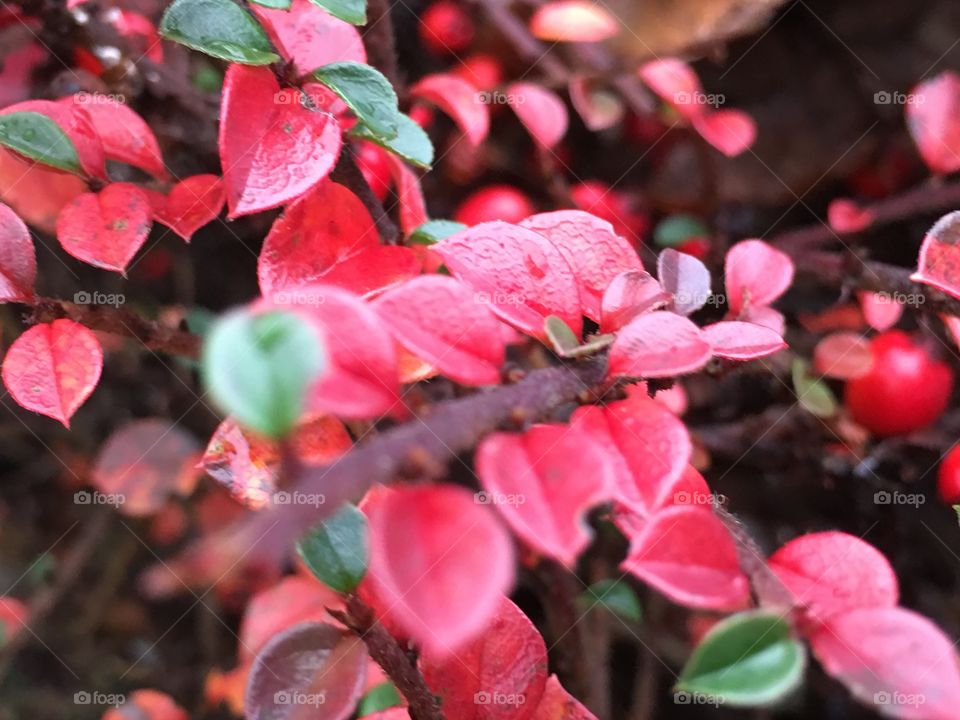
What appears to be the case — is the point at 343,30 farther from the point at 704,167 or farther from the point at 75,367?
the point at 704,167

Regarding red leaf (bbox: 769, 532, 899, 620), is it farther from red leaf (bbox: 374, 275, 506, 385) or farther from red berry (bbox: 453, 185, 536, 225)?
red berry (bbox: 453, 185, 536, 225)

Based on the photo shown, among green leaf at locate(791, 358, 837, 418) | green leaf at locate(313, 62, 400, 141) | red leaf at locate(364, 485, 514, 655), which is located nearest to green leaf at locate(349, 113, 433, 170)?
green leaf at locate(313, 62, 400, 141)

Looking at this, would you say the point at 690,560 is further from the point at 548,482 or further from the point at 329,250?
the point at 329,250

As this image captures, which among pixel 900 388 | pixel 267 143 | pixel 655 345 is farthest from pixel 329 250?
pixel 900 388

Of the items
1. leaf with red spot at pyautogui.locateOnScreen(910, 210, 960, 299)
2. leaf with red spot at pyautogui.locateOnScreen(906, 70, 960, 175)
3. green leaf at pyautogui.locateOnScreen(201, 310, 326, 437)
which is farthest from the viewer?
leaf with red spot at pyautogui.locateOnScreen(906, 70, 960, 175)

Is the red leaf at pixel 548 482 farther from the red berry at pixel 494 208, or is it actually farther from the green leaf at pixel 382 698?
the red berry at pixel 494 208

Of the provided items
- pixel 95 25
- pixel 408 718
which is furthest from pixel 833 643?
pixel 95 25
